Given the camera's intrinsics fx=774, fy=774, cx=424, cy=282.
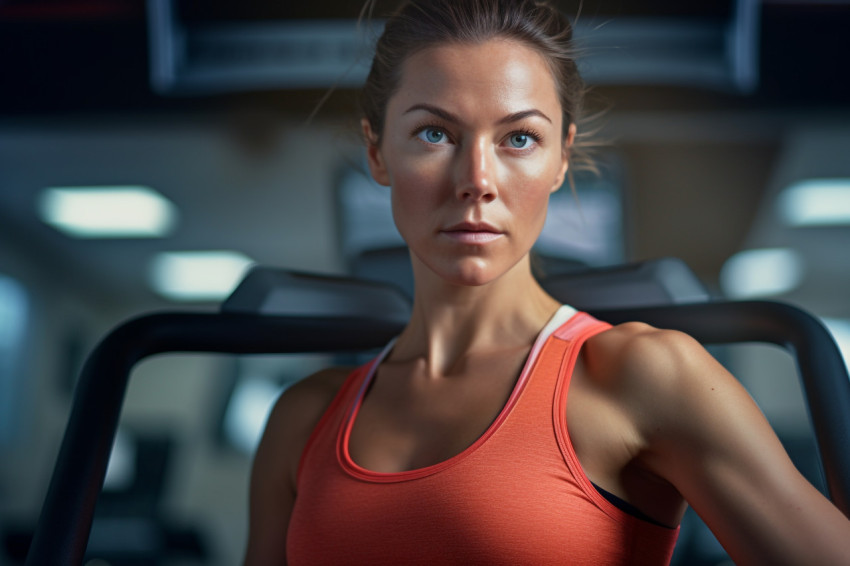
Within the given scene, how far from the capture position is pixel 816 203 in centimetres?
266

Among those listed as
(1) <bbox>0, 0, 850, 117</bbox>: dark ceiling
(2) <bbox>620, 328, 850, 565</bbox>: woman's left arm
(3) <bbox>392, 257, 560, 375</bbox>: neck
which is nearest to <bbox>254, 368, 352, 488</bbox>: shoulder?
(3) <bbox>392, 257, 560, 375</bbox>: neck

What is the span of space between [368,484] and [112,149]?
181 centimetres

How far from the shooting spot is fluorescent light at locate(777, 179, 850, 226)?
2.53 meters

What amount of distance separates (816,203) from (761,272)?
21.6 inches

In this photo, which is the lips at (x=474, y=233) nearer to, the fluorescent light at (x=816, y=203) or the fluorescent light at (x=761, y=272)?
the fluorescent light at (x=816, y=203)

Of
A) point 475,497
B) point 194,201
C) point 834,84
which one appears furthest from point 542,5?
point 194,201

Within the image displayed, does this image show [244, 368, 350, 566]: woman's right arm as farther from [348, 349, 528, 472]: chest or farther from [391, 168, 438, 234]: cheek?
[391, 168, 438, 234]: cheek

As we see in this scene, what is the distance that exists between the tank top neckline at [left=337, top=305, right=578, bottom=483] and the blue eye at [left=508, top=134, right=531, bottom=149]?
0.49ft

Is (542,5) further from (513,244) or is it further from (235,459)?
(235,459)

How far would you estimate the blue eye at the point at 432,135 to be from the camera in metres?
Result: 0.62

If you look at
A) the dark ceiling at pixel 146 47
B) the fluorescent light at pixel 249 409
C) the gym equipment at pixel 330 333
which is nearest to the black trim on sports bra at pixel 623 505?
the gym equipment at pixel 330 333

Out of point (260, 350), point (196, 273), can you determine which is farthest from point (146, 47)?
point (196, 273)

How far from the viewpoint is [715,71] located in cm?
128

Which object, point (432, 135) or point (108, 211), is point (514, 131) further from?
point (108, 211)
